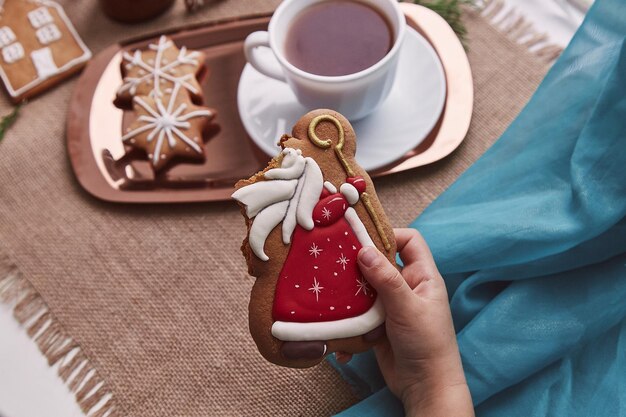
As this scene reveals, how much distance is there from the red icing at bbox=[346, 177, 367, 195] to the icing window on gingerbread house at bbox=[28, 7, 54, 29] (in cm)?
70

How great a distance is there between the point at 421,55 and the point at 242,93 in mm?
290

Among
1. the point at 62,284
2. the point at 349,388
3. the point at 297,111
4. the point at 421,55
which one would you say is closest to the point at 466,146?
the point at 421,55

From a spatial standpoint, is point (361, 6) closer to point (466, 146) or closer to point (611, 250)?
point (466, 146)

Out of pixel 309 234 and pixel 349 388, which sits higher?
pixel 309 234

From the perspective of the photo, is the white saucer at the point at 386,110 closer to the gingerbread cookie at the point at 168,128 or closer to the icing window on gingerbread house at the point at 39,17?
the gingerbread cookie at the point at 168,128

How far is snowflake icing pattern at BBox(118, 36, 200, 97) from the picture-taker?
97 cm

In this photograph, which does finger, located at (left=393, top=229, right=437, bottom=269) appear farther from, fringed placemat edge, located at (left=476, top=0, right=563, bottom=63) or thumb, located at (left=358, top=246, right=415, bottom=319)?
fringed placemat edge, located at (left=476, top=0, right=563, bottom=63)

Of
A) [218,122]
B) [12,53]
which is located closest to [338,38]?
[218,122]

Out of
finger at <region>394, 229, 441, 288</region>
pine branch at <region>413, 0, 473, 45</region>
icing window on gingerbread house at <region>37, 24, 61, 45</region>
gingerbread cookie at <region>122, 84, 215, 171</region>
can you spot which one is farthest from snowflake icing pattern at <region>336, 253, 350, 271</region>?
icing window on gingerbread house at <region>37, 24, 61, 45</region>

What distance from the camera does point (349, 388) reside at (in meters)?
0.85

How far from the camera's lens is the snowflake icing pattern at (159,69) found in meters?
0.97

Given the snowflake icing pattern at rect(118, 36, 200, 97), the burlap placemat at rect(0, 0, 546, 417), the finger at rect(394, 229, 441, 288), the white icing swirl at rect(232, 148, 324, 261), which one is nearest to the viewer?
the white icing swirl at rect(232, 148, 324, 261)

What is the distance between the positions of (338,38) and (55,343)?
1.94ft

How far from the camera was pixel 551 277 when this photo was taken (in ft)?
2.63
